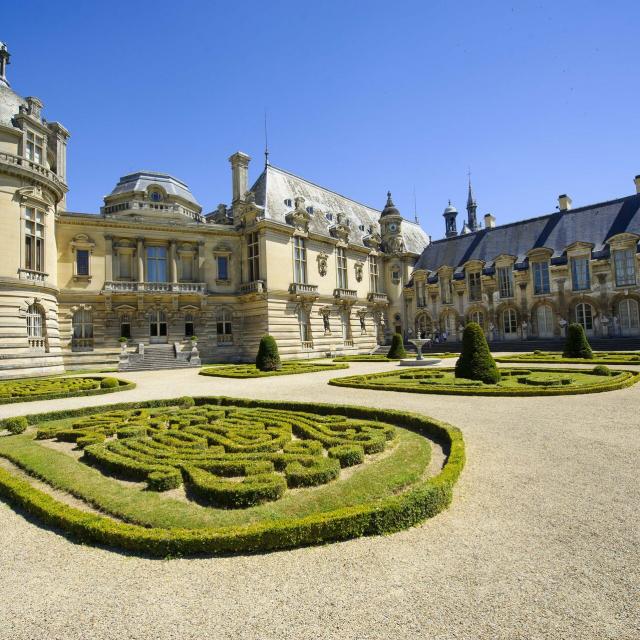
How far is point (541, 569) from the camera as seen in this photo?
15.2 ft

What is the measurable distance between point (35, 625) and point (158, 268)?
37316 millimetres


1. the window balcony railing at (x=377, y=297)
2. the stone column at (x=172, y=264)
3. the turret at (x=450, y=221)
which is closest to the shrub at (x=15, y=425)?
the stone column at (x=172, y=264)

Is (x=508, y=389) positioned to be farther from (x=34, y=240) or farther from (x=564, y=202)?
(x=564, y=202)

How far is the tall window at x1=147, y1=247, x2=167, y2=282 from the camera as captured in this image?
38.3 metres

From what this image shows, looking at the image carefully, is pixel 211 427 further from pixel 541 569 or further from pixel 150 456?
pixel 541 569

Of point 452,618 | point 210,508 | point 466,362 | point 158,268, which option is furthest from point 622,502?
point 158,268

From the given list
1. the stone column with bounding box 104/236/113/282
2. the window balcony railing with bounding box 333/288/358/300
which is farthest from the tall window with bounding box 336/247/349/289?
the stone column with bounding box 104/236/113/282

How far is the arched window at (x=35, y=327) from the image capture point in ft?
95.9

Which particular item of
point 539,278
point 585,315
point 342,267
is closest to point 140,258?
point 342,267

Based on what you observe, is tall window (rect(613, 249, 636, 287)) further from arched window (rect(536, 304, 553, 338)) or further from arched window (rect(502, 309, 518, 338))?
arched window (rect(502, 309, 518, 338))

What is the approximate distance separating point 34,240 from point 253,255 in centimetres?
1728

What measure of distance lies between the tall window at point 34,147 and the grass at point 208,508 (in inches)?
1188

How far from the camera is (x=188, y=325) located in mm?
39062

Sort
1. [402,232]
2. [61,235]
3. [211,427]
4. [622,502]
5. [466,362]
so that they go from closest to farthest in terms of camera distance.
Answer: [622,502], [211,427], [466,362], [61,235], [402,232]
